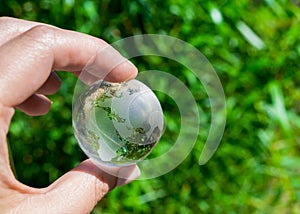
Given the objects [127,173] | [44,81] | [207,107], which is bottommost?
[207,107]

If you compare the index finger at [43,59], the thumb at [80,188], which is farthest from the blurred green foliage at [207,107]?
the thumb at [80,188]

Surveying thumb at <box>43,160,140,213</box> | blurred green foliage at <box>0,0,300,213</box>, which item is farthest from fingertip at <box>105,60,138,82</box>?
blurred green foliage at <box>0,0,300,213</box>

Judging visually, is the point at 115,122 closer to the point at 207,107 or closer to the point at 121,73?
the point at 121,73

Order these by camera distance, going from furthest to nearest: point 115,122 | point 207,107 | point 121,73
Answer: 1. point 207,107
2. point 121,73
3. point 115,122

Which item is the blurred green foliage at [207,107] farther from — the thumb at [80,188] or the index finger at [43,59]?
the thumb at [80,188]

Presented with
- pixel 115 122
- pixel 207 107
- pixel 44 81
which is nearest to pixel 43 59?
pixel 44 81

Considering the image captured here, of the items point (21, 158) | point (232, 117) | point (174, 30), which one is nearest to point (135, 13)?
point (174, 30)
